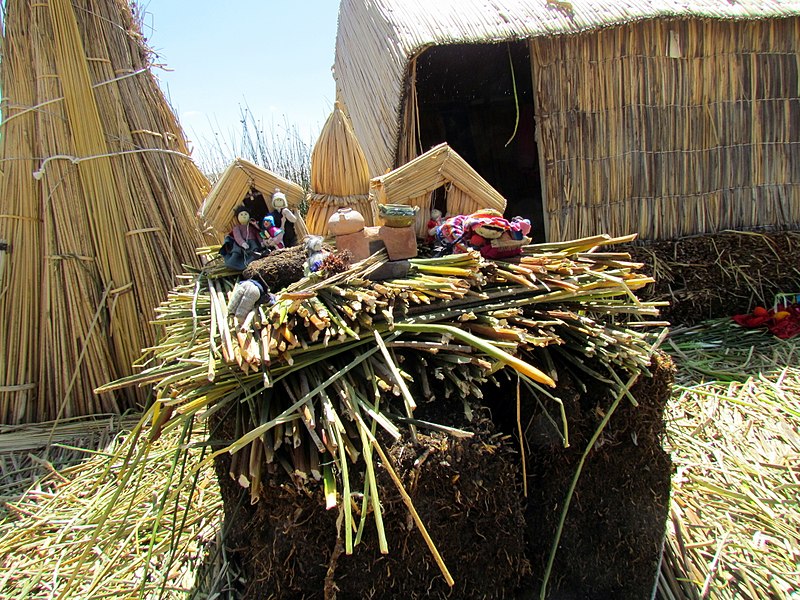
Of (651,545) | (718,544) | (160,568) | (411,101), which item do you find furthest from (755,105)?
(160,568)

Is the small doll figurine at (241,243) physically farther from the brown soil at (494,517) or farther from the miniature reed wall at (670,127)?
the miniature reed wall at (670,127)

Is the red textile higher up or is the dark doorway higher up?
the dark doorway

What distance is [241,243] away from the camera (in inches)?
70.8

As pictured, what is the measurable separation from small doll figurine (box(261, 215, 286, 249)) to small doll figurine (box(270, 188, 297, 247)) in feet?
0.06

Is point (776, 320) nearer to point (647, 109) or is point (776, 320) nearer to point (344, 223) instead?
point (647, 109)

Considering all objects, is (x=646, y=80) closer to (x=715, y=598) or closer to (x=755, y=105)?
(x=755, y=105)

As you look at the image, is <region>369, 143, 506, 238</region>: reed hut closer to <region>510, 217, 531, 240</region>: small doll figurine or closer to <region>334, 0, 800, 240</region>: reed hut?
<region>510, 217, 531, 240</region>: small doll figurine

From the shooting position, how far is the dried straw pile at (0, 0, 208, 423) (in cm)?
258

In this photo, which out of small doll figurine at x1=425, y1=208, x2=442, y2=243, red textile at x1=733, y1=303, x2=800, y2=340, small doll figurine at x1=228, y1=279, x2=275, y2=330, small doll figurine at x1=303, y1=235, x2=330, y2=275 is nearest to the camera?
small doll figurine at x1=228, y1=279, x2=275, y2=330

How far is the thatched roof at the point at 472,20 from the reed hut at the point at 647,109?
1 cm

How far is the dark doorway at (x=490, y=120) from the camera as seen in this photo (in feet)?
15.7

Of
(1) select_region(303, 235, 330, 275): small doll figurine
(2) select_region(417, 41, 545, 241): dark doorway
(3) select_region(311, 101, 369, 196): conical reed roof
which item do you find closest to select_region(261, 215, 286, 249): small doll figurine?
(1) select_region(303, 235, 330, 275): small doll figurine

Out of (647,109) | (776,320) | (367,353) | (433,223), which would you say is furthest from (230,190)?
(776,320)

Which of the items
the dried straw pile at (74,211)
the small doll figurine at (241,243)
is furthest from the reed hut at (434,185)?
the dried straw pile at (74,211)
